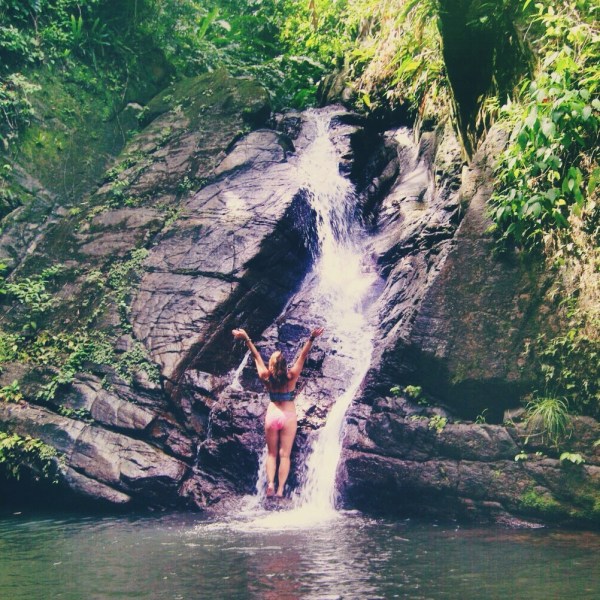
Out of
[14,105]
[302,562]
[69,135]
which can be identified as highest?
[14,105]

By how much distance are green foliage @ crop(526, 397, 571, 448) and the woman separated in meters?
2.81

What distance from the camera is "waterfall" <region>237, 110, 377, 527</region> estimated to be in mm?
8125

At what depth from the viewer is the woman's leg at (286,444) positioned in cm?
811

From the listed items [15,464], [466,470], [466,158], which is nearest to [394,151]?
[466,158]

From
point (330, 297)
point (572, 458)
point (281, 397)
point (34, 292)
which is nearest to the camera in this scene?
point (572, 458)

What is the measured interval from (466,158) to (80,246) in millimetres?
7229

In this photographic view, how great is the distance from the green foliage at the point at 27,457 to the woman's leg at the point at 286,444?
328cm

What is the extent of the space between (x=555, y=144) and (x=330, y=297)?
4.77 m

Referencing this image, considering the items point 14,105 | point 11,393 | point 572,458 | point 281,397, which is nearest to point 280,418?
point 281,397

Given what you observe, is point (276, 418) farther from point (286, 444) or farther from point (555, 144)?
point (555, 144)

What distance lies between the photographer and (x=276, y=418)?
323 inches

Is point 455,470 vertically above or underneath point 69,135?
underneath

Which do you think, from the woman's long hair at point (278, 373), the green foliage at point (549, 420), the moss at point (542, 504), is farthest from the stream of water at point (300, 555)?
the green foliage at point (549, 420)

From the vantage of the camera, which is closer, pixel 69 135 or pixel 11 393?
pixel 11 393
